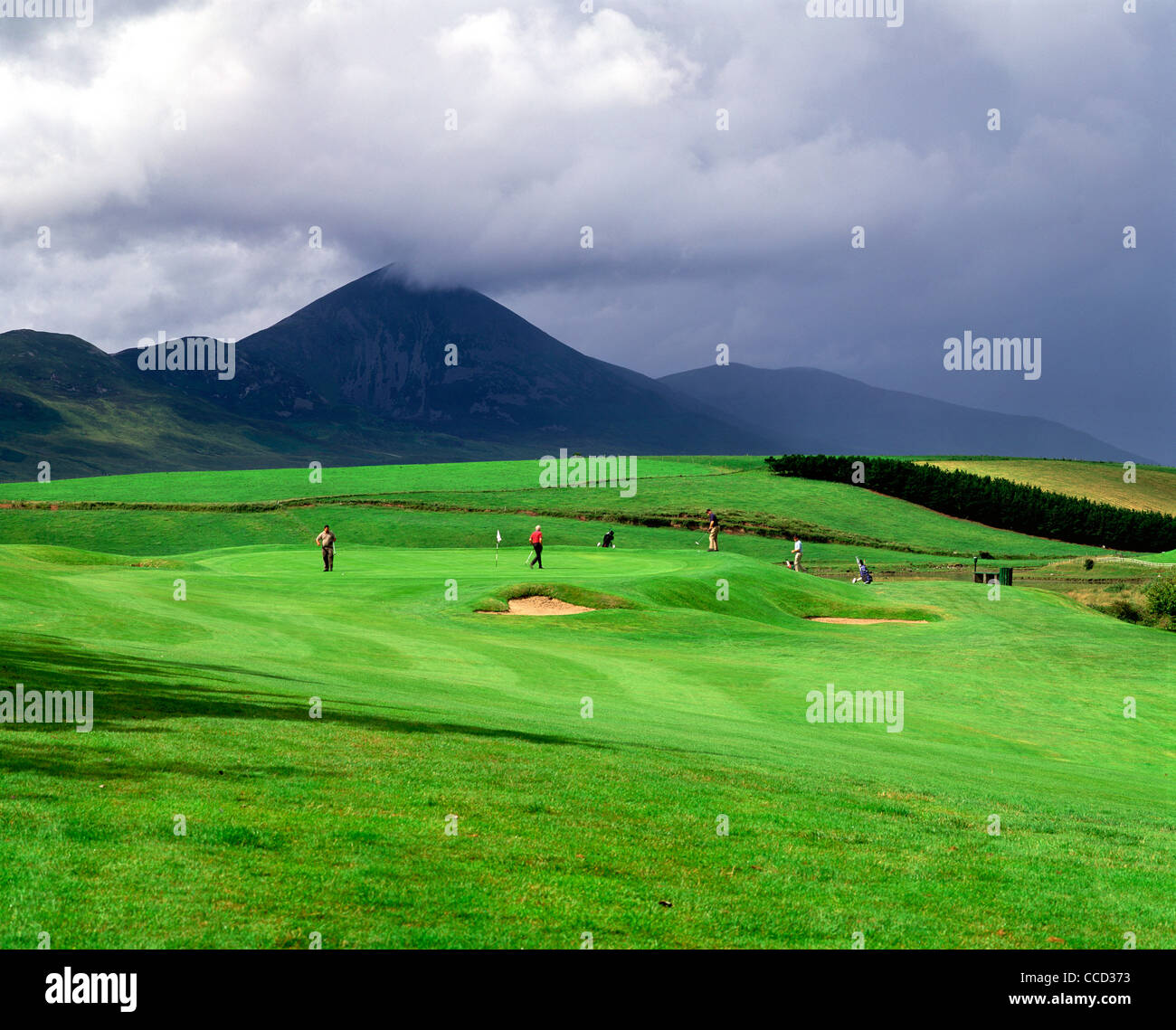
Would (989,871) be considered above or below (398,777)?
below

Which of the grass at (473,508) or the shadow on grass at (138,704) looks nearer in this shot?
the shadow on grass at (138,704)

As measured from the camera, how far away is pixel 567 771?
13.5 metres

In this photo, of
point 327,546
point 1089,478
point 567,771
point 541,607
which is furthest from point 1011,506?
point 567,771

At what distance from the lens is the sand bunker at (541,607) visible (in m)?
41.2

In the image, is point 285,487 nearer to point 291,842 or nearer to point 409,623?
point 409,623

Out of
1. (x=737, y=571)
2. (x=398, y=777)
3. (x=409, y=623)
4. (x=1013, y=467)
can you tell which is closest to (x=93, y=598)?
(x=409, y=623)

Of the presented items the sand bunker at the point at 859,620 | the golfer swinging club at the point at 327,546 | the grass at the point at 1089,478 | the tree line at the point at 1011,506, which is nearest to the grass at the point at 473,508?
the tree line at the point at 1011,506

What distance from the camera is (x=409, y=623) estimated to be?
35.4m

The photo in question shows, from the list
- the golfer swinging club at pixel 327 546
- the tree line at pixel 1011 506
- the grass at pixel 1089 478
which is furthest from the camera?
the grass at pixel 1089 478

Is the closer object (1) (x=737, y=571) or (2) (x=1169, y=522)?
(1) (x=737, y=571)

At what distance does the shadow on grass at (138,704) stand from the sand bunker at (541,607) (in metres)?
21.2

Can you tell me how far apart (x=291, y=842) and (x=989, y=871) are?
7.33 meters

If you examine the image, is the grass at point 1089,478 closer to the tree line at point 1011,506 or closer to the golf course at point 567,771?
the tree line at point 1011,506

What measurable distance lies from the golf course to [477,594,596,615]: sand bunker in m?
0.45
